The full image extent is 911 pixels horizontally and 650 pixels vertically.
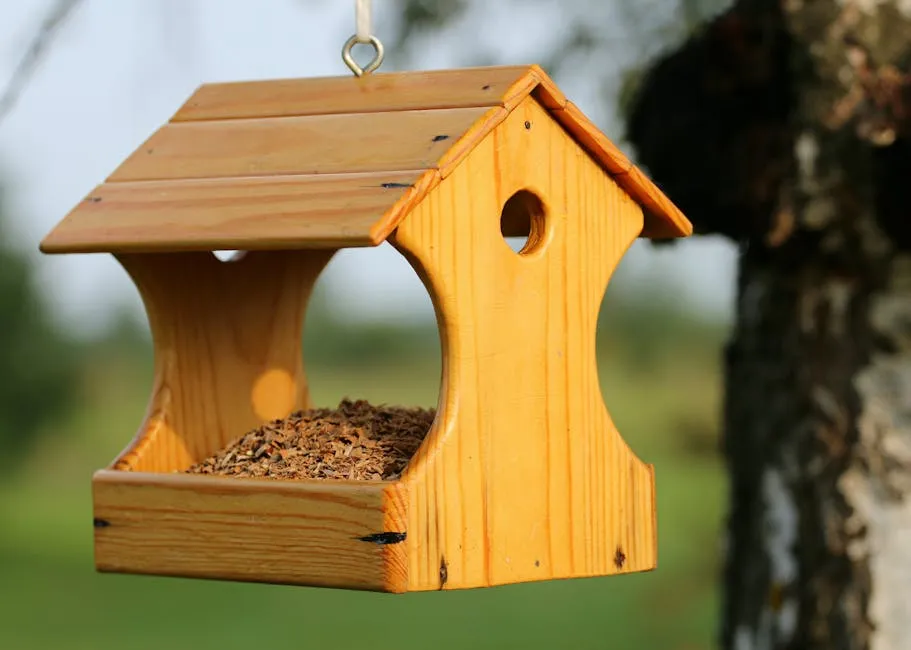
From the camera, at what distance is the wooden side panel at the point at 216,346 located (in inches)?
82.0

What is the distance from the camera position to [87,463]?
13289 millimetres

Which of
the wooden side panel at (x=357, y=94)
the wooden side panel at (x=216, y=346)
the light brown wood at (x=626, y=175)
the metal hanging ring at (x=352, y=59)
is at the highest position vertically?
the metal hanging ring at (x=352, y=59)

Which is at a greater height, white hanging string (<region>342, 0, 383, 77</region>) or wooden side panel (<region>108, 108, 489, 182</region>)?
white hanging string (<region>342, 0, 383, 77</region>)

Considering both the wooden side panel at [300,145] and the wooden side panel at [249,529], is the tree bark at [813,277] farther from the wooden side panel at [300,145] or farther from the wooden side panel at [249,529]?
the wooden side panel at [249,529]

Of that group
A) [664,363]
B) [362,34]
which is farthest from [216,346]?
[664,363]

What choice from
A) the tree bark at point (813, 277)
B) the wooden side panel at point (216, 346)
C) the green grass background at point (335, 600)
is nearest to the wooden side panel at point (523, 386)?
the wooden side panel at point (216, 346)

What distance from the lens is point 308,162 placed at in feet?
5.81

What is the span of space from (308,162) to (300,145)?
6 cm

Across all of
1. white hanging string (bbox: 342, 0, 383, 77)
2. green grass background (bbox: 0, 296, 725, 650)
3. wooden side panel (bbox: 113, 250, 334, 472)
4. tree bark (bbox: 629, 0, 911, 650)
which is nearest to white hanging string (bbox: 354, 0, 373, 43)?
white hanging string (bbox: 342, 0, 383, 77)

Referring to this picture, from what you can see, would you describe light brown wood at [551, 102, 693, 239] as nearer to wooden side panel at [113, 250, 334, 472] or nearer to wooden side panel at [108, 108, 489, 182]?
wooden side panel at [108, 108, 489, 182]

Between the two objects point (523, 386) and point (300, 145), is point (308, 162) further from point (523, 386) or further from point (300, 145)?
point (523, 386)

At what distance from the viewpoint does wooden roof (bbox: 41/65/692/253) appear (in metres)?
1.62

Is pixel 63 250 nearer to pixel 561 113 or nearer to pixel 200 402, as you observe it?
pixel 200 402

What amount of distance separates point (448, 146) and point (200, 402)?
0.73 m
